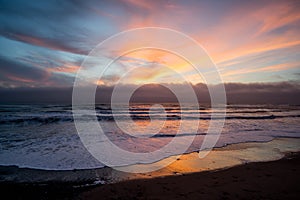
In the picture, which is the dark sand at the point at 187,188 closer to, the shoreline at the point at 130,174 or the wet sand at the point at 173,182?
the wet sand at the point at 173,182

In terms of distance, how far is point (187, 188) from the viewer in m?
4.24

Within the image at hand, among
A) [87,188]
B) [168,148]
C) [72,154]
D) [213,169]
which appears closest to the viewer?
[87,188]

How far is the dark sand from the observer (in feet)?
12.7

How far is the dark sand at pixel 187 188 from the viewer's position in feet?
12.7

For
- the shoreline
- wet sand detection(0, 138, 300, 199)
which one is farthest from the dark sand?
the shoreline

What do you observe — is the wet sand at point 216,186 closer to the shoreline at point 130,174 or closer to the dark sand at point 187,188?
the dark sand at point 187,188

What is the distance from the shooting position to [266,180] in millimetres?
4699

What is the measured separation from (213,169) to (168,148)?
3.01 metres

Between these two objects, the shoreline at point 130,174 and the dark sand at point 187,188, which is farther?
the shoreline at point 130,174

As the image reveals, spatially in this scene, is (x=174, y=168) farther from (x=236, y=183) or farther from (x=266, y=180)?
(x=266, y=180)

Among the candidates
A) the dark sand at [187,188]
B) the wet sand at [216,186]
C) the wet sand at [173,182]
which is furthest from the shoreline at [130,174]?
the wet sand at [216,186]

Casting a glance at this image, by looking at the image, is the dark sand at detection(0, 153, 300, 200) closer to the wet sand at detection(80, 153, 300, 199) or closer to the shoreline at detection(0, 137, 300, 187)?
the wet sand at detection(80, 153, 300, 199)

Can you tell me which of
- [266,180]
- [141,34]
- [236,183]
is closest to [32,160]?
[236,183]

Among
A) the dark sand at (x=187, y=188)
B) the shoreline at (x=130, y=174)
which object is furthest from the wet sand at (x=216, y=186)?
the shoreline at (x=130, y=174)
